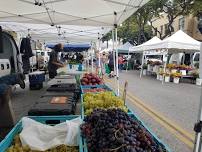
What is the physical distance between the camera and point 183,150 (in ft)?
18.7

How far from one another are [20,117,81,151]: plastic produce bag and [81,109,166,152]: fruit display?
0.24m

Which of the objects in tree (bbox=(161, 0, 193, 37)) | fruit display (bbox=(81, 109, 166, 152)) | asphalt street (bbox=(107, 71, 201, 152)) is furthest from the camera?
tree (bbox=(161, 0, 193, 37))

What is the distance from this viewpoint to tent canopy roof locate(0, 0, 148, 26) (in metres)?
7.74

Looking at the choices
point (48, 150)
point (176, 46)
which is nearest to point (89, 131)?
point (48, 150)

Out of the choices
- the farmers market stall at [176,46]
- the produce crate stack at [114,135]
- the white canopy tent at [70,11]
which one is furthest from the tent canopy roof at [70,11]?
the farmers market stall at [176,46]

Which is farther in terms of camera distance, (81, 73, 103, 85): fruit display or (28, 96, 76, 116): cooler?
(81, 73, 103, 85): fruit display

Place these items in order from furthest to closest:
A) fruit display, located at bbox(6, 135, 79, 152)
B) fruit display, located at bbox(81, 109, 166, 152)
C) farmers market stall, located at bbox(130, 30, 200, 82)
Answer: farmers market stall, located at bbox(130, 30, 200, 82), fruit display, located at bbox(6, 135, 79, 152), fruit display, located at bbox(81, 109, 166, 152)

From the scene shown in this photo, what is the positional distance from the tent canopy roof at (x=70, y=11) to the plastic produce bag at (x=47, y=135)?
3.87 metres

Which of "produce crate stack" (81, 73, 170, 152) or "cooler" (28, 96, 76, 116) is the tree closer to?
"cooler" (28, 96, 76, 116)

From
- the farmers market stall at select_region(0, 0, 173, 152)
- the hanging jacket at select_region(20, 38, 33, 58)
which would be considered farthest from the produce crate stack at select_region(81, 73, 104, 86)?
the hanging jacket at select_region(20, 38, 33, 58)

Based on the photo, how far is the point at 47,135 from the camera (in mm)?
4266

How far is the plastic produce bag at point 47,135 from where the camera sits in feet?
13.0

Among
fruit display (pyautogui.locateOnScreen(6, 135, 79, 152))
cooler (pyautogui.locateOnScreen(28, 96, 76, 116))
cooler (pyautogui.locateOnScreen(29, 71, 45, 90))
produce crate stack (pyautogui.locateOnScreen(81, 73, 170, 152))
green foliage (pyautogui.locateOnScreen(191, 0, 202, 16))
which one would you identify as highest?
green foliage (pyautogui.locateOnScreen(191, 0, 202, 16))

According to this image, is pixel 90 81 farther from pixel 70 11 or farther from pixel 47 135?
pixel 47 135
